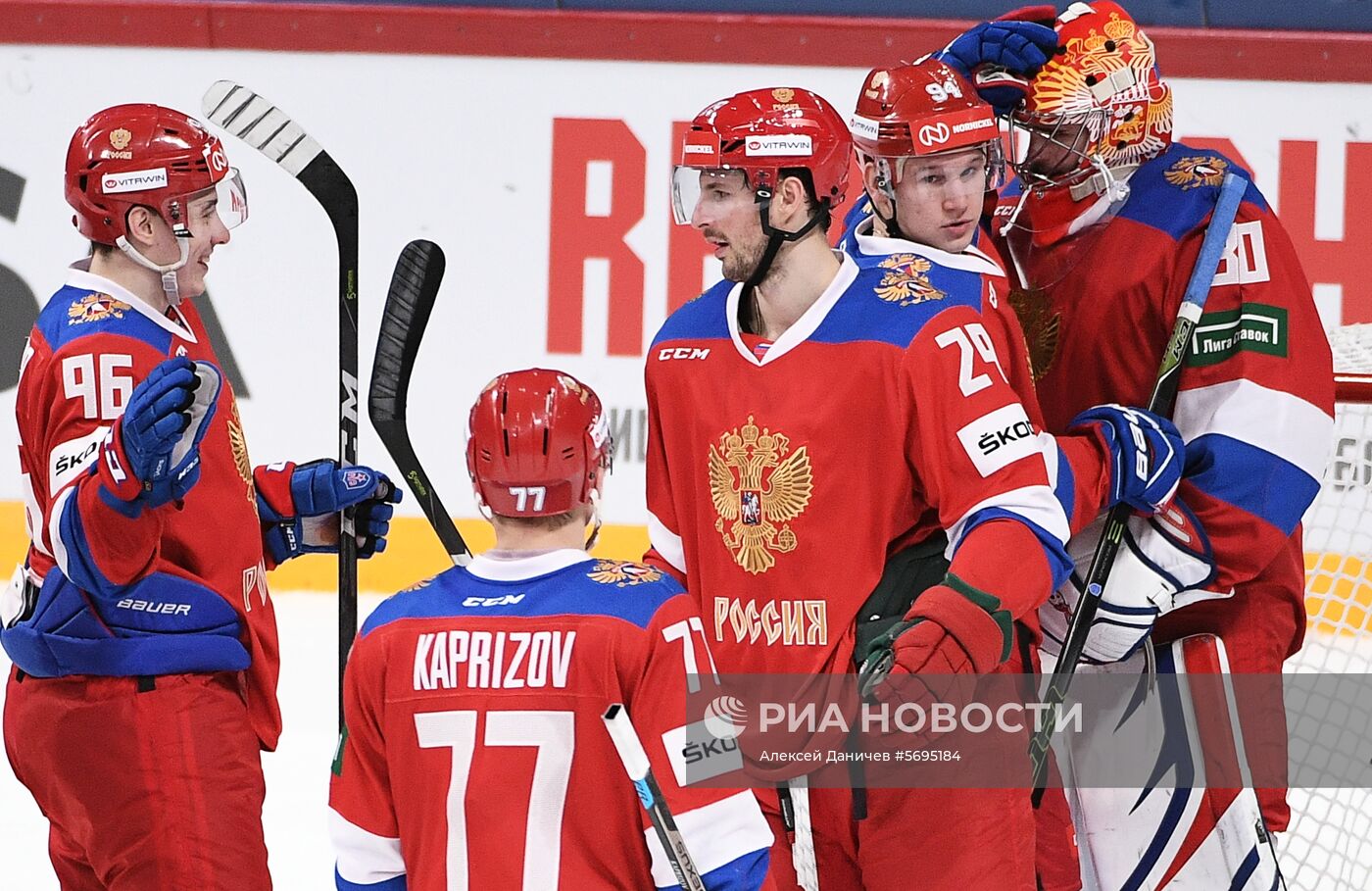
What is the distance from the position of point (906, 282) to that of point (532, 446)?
1.87 feet

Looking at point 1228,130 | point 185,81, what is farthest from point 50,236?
point 1228,130

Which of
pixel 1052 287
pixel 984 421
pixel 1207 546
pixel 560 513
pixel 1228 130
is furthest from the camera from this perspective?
pixel 1228 130

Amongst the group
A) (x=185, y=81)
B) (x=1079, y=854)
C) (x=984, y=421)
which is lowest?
(x=1079, y=854)

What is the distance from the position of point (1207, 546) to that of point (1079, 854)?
0.55 meters

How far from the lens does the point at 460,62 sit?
4.82 meters

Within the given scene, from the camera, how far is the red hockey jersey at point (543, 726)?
172 cm

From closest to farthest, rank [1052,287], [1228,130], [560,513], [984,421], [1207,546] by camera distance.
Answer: [560,513] → [984,421] → [1207,546] → [1052,287] → [1228,130]

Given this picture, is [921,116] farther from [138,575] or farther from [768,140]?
[138,575]

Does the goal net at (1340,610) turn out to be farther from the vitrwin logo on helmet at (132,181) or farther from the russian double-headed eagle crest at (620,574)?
the vitrwin logo on helmet at (132,181)

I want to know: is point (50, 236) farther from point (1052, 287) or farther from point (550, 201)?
point (1052, 287)

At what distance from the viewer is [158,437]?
218cm

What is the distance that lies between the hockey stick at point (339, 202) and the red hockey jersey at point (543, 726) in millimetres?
1181

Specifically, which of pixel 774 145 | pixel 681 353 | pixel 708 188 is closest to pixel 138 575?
pixel 681 353

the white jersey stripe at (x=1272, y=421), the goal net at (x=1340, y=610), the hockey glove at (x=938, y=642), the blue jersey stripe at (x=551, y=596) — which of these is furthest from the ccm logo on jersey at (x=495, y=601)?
the goal net at (x=1340, y=610)
